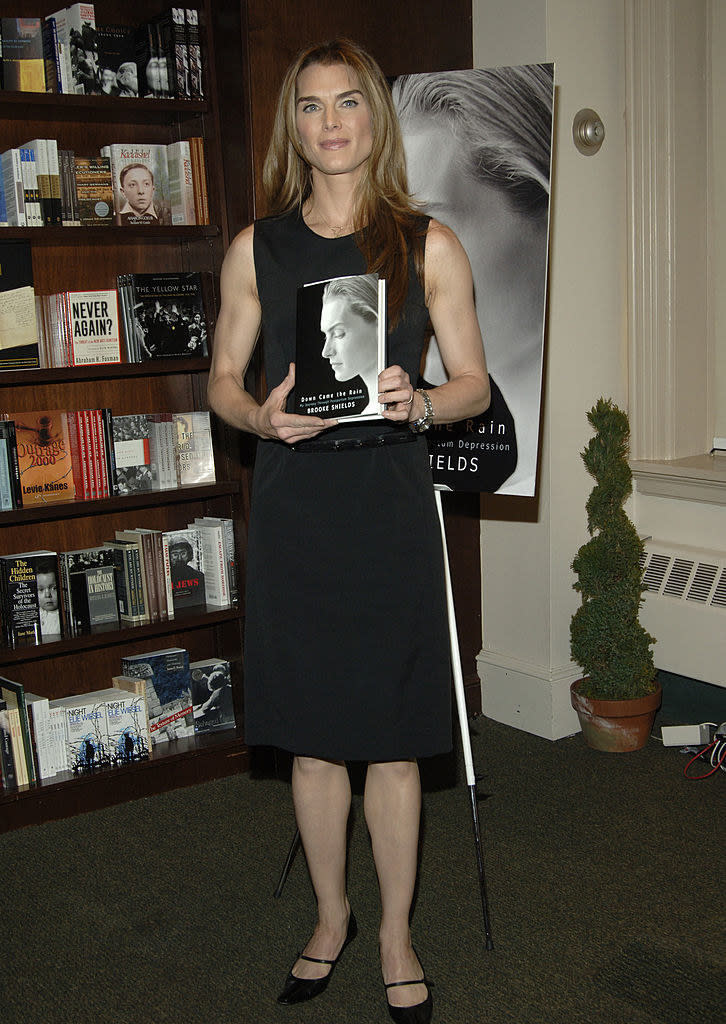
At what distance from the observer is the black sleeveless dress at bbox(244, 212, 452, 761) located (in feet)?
6.51

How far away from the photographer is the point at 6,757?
3.07m

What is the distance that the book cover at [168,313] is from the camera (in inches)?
125

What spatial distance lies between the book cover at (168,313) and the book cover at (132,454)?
0.66ft

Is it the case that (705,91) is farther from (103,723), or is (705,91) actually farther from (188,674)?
(103,723)

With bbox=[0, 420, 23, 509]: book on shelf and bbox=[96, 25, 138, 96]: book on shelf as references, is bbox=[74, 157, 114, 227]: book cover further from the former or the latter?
bbox=[0, 420, 23, 509]: book on shelf

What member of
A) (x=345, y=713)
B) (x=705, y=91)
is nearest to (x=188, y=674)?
(x=345, y=713)

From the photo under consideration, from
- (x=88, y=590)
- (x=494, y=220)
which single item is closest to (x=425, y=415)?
(x=494, y=220)

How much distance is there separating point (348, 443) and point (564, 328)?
1.67 m

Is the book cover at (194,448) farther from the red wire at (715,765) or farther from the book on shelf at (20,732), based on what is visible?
the red wire at (715,765)

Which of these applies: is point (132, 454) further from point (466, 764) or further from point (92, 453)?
point (466, 764)

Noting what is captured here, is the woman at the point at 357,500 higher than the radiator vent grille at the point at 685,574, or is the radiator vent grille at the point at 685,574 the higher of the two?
the woman at the point at 357,500

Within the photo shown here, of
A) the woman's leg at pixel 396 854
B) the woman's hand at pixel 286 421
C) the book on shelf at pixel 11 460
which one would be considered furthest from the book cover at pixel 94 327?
the woman's leg at pixel 396 854

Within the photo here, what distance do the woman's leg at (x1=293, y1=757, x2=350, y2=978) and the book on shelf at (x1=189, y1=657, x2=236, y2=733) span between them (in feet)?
4.26

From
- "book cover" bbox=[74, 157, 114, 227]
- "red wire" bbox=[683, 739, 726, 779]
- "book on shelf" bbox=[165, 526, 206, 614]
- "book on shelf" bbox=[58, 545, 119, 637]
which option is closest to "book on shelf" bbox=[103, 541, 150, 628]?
"book on shelf" bbox=[58, 545, 119, 637]
